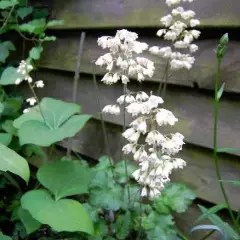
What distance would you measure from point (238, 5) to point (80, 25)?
0.82m

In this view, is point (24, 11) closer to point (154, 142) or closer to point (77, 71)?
point (77, 71)

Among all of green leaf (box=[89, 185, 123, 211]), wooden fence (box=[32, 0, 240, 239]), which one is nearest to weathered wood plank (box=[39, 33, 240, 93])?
wooden fence (box=[32, 0, 240, 239])

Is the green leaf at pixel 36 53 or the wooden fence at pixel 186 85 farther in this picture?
the green leaf at pixel 36 53

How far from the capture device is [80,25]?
5.96ft

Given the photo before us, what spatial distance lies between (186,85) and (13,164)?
626 millimetres

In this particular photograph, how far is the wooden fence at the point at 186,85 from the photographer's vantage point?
49.5 inches

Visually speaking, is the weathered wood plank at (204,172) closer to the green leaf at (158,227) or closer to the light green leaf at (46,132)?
the green leaf at (158,227)

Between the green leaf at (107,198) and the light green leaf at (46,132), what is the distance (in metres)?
0.20

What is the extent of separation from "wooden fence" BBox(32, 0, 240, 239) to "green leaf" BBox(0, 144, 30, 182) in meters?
0.52

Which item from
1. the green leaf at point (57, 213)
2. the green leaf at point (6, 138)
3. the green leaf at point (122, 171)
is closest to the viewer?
the green leaf at point (57, 213)

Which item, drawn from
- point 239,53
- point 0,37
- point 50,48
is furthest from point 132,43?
point 0,37

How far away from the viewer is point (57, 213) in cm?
119

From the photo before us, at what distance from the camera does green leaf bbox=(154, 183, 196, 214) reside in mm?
1283

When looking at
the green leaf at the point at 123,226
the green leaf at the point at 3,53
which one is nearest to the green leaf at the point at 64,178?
the green leaf at the point at 123,226
